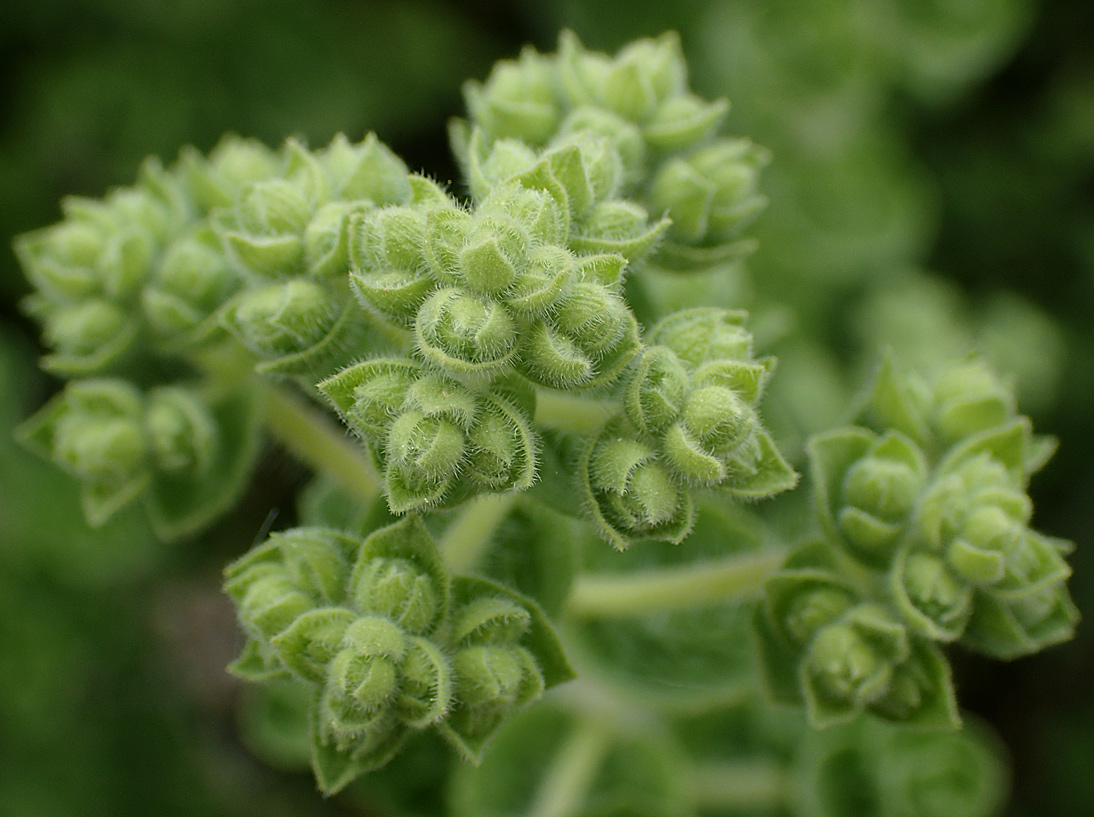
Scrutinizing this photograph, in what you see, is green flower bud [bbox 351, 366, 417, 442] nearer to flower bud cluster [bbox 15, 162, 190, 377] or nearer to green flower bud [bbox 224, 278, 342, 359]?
green flower bud [bbox 224, 278, 342, 359]

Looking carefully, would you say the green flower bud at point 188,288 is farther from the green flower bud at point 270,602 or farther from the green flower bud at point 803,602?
the green flower bud at point 803,602


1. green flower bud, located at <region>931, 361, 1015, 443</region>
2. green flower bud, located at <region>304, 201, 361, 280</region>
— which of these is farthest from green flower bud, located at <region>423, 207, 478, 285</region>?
green flower bud, located at <region>931, 361, 1015, 443</region>

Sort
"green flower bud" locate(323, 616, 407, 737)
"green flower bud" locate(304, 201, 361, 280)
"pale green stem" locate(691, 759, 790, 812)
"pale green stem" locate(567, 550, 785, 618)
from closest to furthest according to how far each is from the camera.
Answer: "green flower bud" locate(323, 616, 407, 737)
"green flower bud" locate(304, 201, 361, 280)
"pale green stem" locate(567, 550, 785, 618)
"pale green stem" locate(691, 759, 790, 812)

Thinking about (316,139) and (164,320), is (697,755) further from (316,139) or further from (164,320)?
(316,139)

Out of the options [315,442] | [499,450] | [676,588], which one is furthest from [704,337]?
[315,442]

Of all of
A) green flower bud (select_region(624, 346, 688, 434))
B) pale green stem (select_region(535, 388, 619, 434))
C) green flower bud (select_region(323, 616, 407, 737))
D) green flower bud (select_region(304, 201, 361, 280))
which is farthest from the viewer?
pale green stem (select_region(535, 388, 619, 434))

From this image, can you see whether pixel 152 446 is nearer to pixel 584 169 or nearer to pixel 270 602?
pixel 270 602

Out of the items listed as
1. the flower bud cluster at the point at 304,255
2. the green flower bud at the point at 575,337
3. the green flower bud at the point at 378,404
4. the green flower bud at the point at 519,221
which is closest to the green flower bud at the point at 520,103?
the flower bud cluster at the point at 304,255
